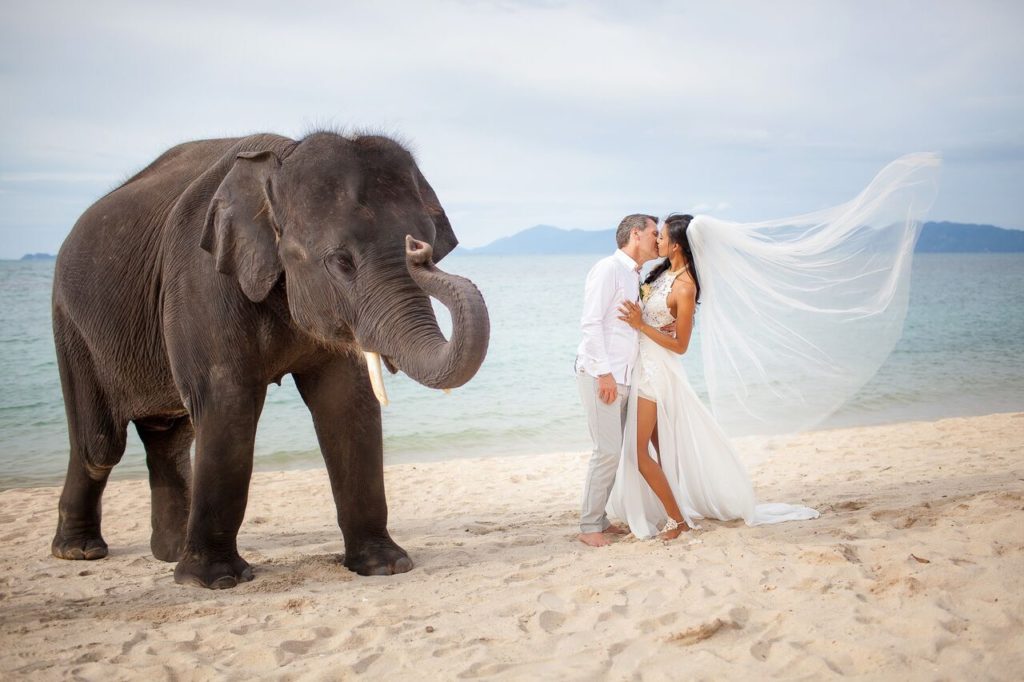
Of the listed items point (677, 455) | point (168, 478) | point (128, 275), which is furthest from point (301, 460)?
point (677, 455)

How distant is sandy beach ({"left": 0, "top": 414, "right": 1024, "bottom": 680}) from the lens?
12.7 ft

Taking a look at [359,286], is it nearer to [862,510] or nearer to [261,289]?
[261,289]

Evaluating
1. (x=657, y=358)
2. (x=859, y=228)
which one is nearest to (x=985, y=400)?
(x=859, y=228)

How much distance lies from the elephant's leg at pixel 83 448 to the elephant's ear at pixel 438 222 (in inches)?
113

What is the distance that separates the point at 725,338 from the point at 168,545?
427 cm

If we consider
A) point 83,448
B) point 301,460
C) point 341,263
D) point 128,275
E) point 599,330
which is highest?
point 341,263

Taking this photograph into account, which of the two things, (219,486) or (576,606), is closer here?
(576,606)

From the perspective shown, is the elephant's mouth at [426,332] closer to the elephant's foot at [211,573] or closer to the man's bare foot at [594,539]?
the elephant's foot at [211,573]

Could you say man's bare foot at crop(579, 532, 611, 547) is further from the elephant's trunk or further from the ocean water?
the ocean water

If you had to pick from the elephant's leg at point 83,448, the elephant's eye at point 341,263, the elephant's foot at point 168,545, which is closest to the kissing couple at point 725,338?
the elephant's eye at point 341,263

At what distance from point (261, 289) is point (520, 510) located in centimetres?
387

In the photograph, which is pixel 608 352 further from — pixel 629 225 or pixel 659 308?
pixel 629 225

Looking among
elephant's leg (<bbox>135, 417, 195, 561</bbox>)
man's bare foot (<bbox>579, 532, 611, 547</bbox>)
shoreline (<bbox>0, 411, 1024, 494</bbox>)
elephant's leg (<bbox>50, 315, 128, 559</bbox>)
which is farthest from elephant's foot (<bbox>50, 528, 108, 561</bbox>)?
shoreline (<bbox>0, 411, 1024, 494</bbox>)

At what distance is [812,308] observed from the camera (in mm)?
6812
